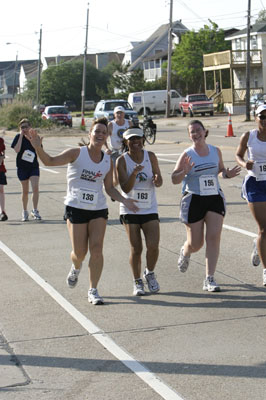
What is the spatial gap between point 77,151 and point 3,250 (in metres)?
3.66

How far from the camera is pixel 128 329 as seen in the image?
6730mm

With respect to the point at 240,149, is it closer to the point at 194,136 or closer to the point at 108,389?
the point at 194,136

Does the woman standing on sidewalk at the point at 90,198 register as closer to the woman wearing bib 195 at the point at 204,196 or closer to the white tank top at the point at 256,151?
the woman wearing bib 195 at the point at 204,196

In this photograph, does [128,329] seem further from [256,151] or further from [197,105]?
[197,105]

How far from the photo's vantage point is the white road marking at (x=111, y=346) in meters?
5.24

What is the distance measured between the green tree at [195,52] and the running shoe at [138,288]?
74.5 meters

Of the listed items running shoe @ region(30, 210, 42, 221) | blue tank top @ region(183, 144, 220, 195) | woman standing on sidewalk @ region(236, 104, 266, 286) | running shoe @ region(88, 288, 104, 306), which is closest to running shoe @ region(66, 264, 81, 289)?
running shoe @ region(88, 288, 104, 306)

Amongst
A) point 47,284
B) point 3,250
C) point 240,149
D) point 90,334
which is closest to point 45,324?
point 90,334

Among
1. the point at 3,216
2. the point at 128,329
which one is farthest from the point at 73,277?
the point at 3,216

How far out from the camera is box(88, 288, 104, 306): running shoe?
301 inches

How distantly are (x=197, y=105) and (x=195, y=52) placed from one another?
1072 inches

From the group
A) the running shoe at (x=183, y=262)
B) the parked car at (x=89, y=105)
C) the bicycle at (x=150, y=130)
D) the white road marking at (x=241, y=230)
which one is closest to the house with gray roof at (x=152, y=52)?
the parked car at (x=89, y=105)

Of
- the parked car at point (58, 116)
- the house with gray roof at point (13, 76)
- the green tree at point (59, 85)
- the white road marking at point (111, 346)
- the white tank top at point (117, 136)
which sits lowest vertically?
the white road marking at point (111, 346)

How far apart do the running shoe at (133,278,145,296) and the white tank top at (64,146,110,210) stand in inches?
36.7
